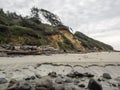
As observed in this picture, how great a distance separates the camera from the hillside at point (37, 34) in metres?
33.2

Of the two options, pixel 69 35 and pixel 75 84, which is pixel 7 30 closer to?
pixel 69 35

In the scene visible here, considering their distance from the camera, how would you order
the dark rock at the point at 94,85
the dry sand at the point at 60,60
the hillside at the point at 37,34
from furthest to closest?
the hillside at the point at 37,34
the dry sand at the point at 60,60
the dark rock at the point at 94,85

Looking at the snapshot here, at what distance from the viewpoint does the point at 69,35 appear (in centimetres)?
4650

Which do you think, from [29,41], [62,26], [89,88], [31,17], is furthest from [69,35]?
[89,88]

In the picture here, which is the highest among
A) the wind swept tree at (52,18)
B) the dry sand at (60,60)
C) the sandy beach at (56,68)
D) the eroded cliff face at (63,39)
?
the wind swept tree at (52,18)

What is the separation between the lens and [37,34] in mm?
36406

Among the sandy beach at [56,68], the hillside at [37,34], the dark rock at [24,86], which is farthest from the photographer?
the hillside at [37,34]

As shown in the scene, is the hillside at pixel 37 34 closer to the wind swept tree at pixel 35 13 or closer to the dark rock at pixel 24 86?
the wind swept tree at pixel 35 13

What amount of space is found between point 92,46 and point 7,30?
814 inches

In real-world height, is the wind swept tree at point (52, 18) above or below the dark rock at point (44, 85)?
above

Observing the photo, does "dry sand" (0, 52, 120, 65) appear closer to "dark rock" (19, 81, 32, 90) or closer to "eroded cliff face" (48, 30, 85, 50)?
"dark rock" (19, 81, 32, 90)

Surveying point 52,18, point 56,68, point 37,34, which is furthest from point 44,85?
point 52,18

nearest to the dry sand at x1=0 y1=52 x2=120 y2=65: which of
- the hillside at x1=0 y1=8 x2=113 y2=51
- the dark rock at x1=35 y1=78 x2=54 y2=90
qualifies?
the dark rock at x1=35 y1=78 x2=54 y2=90

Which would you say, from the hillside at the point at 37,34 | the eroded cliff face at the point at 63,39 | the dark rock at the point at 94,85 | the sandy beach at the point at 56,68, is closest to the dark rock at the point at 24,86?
the sandy beach at the point at 56,68
